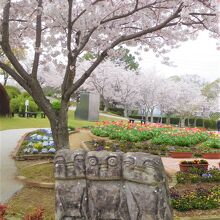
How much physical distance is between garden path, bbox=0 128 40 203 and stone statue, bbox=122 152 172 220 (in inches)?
187

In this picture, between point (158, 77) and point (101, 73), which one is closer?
point (101, 73)

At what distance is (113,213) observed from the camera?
4.75 metres

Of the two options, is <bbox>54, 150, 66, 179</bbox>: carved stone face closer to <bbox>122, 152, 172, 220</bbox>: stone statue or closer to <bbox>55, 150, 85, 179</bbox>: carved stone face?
<bbox>55, 150, 85, 179</bbox>: carved stone face

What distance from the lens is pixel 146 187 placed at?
4398mm

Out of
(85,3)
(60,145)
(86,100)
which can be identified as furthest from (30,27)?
(86,100)

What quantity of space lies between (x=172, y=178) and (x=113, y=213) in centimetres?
551

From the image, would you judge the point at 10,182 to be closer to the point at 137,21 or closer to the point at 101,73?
the point at 137,21

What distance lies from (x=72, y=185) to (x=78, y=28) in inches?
243

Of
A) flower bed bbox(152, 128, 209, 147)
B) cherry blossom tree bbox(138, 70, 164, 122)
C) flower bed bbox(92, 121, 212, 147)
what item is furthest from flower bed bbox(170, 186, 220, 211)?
cherry blossom tree bbox(138, 70, 164, 122)

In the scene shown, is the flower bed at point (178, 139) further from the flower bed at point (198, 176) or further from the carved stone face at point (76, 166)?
the carved stone face at point (76, 166)

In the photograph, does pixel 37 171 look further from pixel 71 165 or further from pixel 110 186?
pixel 110 186

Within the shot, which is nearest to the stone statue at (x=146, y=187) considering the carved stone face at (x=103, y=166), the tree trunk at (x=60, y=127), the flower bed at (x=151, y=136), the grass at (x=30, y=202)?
the carved stone face at (x=103, y=166)

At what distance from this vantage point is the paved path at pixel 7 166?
9.22m

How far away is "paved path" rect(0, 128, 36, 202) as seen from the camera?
9.22 m
